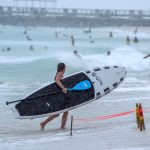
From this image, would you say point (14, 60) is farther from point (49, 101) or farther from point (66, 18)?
point (66, 18)

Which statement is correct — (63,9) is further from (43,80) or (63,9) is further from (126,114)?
(126,114)

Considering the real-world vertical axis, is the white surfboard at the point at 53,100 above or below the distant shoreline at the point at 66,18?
above

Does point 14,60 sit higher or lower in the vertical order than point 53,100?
lower

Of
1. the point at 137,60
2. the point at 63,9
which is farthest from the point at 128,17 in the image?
the point at 137,60

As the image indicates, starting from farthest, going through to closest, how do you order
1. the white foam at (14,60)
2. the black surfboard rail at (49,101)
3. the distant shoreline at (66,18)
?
1. the distant shoreline at (66,18)
2. the white foam at (14,60)
3. the black surfboard rail at (49,101)

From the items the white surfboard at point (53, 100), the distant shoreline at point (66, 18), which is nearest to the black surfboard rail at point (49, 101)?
the white surfboard at point (53, 100)

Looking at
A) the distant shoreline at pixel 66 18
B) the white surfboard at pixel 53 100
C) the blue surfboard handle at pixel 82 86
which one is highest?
the blue surfboard handle at pixel 82 86

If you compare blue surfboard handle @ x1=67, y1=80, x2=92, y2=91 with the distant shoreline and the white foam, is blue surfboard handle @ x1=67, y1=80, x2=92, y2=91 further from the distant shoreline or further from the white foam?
the distant shoreline

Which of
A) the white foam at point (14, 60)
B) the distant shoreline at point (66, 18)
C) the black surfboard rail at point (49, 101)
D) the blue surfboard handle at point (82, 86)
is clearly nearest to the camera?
the black surfboard rail at point (49, 101)

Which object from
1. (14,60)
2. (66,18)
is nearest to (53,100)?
(14,60)

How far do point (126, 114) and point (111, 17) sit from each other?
111 meters

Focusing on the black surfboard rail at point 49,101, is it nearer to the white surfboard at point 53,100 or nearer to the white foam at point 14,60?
the white surfboard at point 53,100

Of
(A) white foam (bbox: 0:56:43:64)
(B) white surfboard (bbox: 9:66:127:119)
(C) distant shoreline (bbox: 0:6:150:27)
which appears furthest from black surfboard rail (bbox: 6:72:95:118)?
(C) distant shoreline (bbox: 0:6:150:27)

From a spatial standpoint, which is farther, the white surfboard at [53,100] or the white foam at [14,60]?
the white foam at [14,60]
